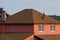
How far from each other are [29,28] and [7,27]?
5082 mm

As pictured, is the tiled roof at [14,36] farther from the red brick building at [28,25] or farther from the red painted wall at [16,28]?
the red painted wall at [16,28]

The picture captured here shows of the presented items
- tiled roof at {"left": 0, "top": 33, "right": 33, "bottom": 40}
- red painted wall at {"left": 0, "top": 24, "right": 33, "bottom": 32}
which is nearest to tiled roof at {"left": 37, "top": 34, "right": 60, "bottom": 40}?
red painted wall at {"left": 0, "top": 24, "right": 33, "bottom": 32}

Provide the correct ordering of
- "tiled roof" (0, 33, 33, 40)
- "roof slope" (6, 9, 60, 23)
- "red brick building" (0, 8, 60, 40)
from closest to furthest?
"tiled roof" (0, 33, 33, 40), "red brick building" (0, 8, 60, 40), "roof slope" (6, 9, 60, 23)

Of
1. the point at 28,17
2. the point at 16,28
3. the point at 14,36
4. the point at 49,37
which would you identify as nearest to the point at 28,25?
the point at 16,28

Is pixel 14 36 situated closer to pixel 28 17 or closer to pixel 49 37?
pixel 28 17

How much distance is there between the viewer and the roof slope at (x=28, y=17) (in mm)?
49031

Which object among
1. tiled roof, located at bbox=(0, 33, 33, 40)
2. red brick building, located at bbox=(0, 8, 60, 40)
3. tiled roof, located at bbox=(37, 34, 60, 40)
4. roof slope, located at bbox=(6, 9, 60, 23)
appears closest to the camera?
tiled roof, located at bbox=(0, 33, 33, 40)

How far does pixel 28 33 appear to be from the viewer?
47125mm

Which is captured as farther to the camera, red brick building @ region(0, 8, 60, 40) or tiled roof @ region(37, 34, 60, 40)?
red brick building @ region(0, 8, 60, 40)

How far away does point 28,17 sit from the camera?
50.6 metres

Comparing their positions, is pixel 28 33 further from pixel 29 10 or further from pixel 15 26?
pixel 29 10

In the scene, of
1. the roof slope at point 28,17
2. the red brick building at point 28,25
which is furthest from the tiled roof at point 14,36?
the roof slope at point 28,17

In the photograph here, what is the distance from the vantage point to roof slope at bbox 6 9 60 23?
49031 mm

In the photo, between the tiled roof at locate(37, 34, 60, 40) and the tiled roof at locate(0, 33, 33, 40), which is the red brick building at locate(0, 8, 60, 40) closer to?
the tiled roof at locate(0, 33, 33, 40)
